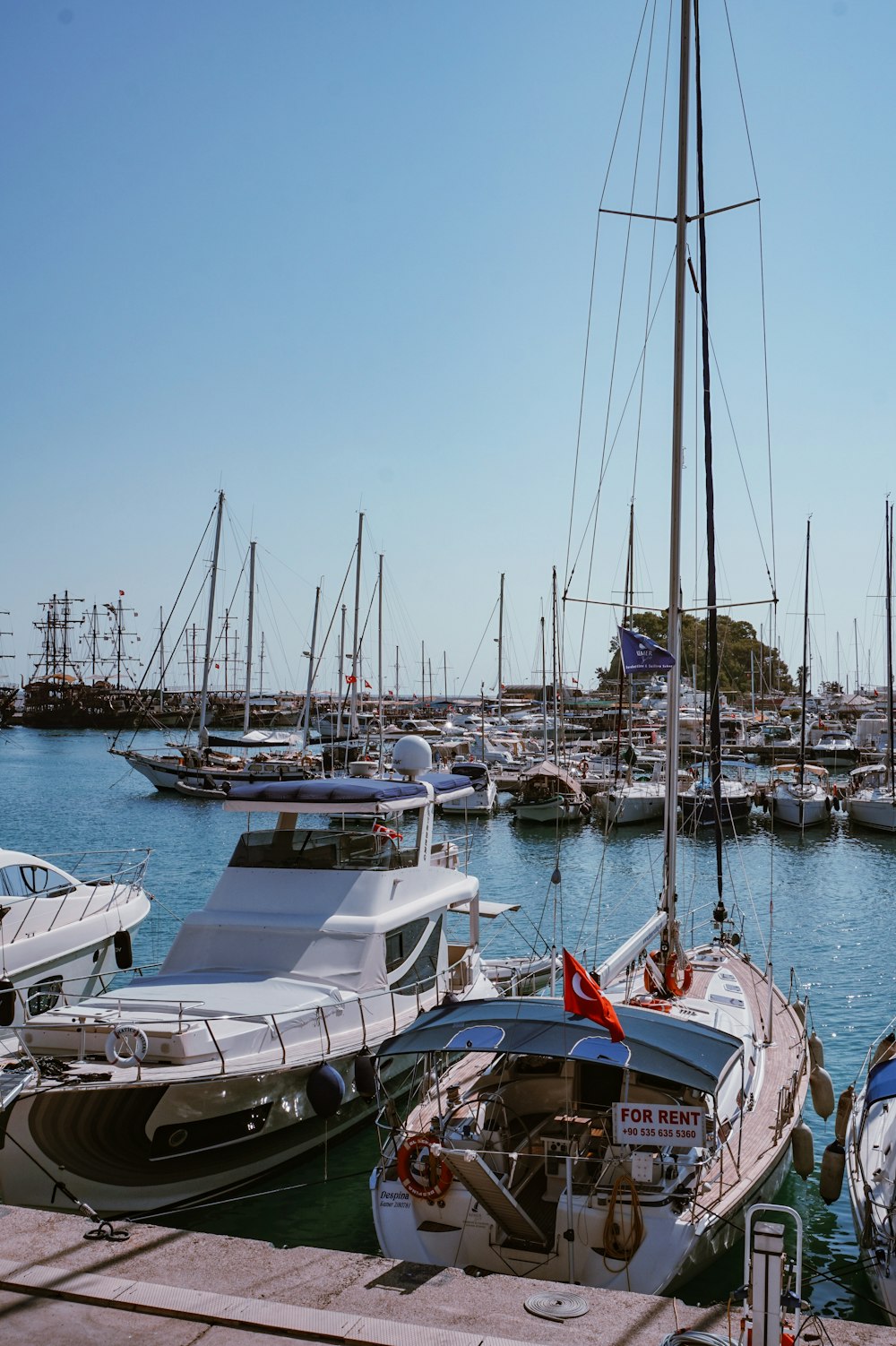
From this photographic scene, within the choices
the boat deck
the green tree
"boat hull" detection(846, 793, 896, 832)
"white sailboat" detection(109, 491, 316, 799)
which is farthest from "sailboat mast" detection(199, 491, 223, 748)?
the green tree

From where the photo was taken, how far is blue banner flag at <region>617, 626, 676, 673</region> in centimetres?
1401

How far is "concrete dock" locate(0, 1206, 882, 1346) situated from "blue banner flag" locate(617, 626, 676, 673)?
333 inches

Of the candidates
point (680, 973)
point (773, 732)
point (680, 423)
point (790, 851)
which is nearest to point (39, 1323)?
point (680, 973)

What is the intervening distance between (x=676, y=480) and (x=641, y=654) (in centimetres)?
242

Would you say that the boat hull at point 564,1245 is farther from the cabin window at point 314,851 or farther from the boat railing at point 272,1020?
Answer: the cabin window at point 314,851

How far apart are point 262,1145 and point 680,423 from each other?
10.2 meters

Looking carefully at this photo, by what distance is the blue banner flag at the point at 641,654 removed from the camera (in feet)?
46.0

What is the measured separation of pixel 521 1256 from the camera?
846 centimetres

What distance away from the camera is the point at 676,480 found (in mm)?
14562

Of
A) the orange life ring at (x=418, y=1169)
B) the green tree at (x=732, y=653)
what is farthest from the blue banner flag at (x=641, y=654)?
the green tree at (x=732, y=653)

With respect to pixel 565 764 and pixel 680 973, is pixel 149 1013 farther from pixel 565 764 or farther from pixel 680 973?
pixel 565 764

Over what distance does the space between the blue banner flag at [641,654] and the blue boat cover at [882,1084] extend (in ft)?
17.3

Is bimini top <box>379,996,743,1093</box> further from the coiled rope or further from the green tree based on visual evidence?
the green tree

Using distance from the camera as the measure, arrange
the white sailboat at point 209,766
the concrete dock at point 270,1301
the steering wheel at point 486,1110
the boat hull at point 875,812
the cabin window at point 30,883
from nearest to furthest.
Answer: the concrete dock at point 270,1301
the steering wheel at point 486,1110
the cabin window at point 30,883
the boat hull at point 875,812
the white sailboat at point 209,766
